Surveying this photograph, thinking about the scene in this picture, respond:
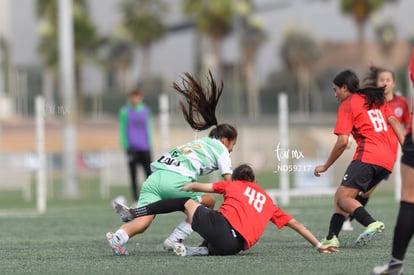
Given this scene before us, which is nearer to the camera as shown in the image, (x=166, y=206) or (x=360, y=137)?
(x=166, y=206)

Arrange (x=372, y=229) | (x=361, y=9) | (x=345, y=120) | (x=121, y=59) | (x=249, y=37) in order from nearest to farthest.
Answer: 1. (x=372, y=229)
2. (x=345, y=120)
3. (x=361, y=9)
4. (x=121, y=59)
5. (x=249, y=37)

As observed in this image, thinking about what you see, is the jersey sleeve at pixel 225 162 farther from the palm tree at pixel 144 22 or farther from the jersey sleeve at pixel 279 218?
the palm tree at pixel 144 22

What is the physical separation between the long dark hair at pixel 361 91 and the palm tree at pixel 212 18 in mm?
68128

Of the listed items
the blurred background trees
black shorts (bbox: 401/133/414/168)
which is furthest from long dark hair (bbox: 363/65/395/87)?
the blurred background trees

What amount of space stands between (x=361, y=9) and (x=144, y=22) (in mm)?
15940

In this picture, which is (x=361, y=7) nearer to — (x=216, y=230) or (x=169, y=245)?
(x=169, y=245)

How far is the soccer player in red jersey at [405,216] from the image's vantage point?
7.48 metres

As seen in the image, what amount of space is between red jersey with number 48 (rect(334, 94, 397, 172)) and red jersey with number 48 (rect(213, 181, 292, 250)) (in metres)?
1.17

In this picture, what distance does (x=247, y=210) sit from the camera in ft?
30.5

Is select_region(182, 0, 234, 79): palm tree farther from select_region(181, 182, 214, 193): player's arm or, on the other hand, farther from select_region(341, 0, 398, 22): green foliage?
select_region(181, 182, 214, 193): player's arm

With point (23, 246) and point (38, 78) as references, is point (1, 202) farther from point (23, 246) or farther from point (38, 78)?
point (38, 78)

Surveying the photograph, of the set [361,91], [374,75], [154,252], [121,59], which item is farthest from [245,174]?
[121,59]

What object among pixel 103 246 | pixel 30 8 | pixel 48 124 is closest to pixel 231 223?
pixel 103 246

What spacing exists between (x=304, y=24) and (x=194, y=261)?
80.6 meters
